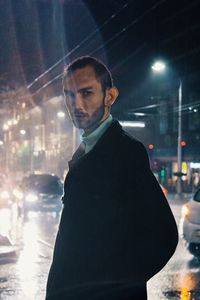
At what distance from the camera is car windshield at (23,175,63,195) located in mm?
22047

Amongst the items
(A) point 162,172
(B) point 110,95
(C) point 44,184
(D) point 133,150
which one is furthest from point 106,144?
Result: (A) point 162,172

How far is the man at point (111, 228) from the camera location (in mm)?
1819

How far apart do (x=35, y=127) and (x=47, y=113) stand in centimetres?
443

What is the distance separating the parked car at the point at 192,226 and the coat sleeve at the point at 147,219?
868 centimetres

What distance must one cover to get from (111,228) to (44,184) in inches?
815

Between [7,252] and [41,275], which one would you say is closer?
[41,275]

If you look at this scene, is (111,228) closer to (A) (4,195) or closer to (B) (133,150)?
(B) (133,150)

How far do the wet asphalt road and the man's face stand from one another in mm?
5549

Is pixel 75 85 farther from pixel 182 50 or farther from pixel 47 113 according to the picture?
pixel 47 113

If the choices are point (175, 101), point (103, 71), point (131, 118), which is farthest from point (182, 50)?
point (103, 71)

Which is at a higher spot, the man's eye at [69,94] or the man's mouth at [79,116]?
the man's eye at [69,94]

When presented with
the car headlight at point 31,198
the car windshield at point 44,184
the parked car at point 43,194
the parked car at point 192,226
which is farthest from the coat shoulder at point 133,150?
the car headlight at point 31,198

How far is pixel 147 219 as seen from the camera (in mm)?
1834

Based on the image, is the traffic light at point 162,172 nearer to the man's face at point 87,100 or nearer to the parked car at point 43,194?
the parked car at point 43,194
